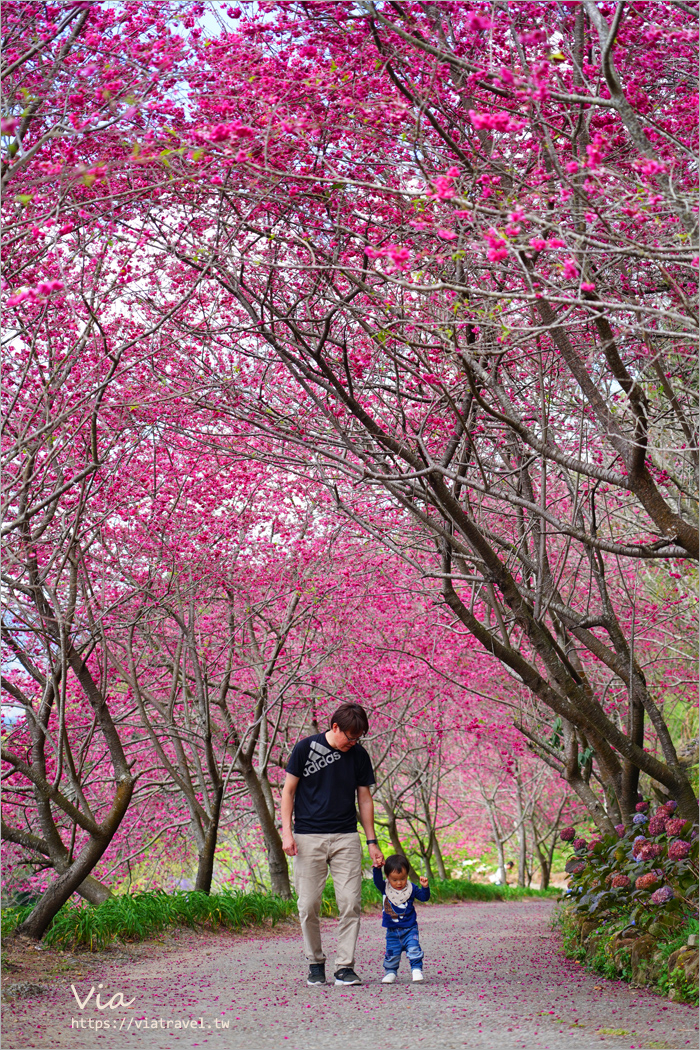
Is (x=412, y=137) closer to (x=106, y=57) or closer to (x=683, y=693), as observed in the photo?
(x=106, y=57)

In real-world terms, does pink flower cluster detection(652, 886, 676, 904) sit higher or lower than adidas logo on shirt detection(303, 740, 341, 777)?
lower

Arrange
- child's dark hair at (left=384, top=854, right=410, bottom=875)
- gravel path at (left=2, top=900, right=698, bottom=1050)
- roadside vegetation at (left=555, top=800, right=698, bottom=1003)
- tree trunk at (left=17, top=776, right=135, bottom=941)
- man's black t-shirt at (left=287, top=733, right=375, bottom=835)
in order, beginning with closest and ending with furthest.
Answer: gravel path at (left=2, top=900, right=698, bottom=1050), roadside vegetation at (left=555, top=800, right=698, bottom=1003), man's black t-shirt at (left=287, top=733, right=375, bottom=835), child's dark hair at (left=384, top=854, right=410, bottom=875), tree trunk at (left=17, top=776, right=135, bottom=941)

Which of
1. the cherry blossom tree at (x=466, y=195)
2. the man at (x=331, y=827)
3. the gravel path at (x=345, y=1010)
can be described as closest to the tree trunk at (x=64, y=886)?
the gravel path at (x=345, y=1010)

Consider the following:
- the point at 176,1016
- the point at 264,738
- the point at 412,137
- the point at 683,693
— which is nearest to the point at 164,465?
the point at 264,738

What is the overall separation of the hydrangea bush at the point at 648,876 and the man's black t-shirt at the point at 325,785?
1.72 meters

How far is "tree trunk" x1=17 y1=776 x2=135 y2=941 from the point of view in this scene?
20.6ft

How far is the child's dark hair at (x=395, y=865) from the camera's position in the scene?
213 inches

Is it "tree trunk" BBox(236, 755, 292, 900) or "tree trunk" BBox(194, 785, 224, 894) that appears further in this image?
"tree trunk" BBox(236, 755, 292, 900)

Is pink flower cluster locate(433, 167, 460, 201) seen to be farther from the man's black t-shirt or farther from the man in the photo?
the man's black t-shirt

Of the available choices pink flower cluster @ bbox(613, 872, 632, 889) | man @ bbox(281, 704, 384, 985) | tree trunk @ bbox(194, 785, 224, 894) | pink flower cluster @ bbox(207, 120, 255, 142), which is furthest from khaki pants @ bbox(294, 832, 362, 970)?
tree trunk @ bbox(194, 785, 224, 894)

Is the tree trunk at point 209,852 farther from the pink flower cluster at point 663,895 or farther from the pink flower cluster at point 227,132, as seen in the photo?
the pink flower cluster at point 227,132

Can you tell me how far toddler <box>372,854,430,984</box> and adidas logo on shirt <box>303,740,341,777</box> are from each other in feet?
2.16

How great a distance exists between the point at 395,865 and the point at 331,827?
52cm

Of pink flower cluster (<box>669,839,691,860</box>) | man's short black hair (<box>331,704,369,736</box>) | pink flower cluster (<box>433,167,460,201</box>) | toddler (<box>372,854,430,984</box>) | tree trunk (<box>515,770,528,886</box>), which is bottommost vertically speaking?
tree trunk (<box>515,770,528,886</box>)
